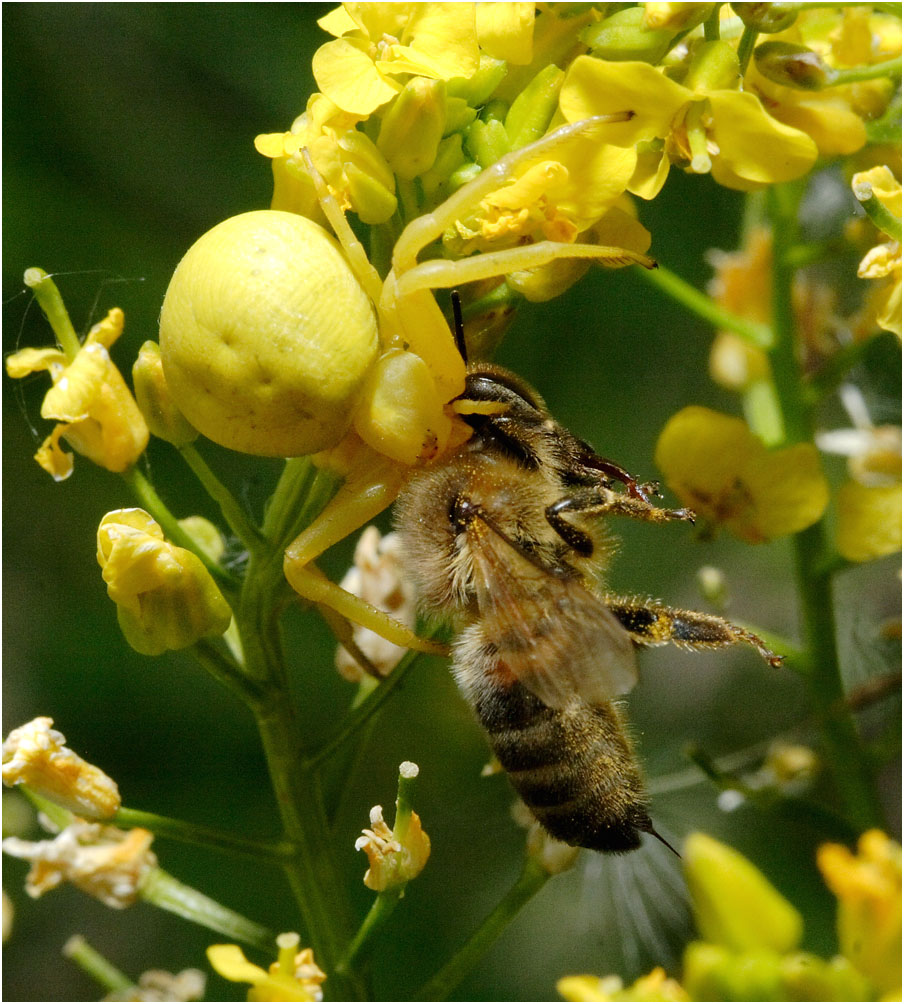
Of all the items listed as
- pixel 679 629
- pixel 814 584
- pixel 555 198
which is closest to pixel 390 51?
pixel 555 198

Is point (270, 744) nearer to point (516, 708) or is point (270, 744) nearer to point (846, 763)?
point (516, 708)

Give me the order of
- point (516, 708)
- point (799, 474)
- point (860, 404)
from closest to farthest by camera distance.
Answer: point (516, 708) < point (799, 474) < point (860, 404)

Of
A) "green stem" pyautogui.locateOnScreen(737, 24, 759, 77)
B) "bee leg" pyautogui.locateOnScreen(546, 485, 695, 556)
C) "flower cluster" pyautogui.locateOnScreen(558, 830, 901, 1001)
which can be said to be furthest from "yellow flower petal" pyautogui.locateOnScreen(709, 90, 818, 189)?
"flower cluster" pyautogui.locateOnScreen(558, 830, 901, 1001)

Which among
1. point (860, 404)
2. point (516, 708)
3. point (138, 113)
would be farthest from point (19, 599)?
point (860, 404)

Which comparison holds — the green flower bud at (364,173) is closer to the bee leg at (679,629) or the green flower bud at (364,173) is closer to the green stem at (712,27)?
the green stem at (712,27)

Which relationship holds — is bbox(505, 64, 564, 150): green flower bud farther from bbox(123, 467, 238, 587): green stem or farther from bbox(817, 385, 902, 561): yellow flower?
bbox(817, 385, 902, 561): yellow flower

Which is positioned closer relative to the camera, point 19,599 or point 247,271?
point 247,271

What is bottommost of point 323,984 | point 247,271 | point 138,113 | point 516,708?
point 323,984
